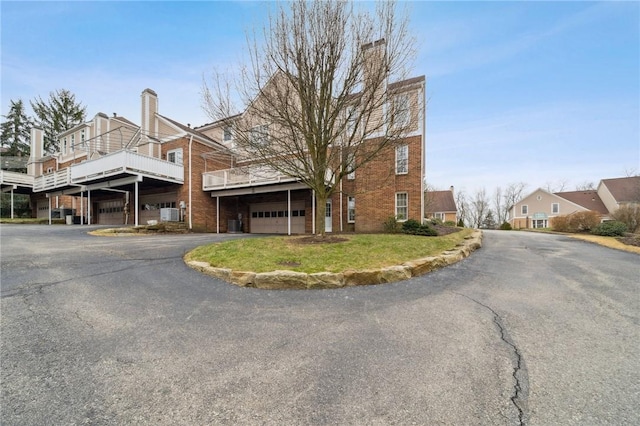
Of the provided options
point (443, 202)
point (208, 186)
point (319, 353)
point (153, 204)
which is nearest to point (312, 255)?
point (319, 353)

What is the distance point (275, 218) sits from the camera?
18.9 m

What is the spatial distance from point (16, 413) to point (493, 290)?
250 inches

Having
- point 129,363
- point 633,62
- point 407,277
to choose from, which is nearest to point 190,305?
point 129,363

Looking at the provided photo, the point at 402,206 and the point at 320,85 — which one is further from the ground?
the point at 320,85

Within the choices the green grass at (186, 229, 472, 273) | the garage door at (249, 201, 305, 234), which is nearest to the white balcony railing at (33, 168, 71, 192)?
the garage door at (249, 201, 305, 234)

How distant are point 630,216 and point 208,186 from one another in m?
27.8

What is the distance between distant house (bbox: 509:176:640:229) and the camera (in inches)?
1414

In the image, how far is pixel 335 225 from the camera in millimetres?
Result: 16156

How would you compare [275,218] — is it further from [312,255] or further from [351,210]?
[312,255]

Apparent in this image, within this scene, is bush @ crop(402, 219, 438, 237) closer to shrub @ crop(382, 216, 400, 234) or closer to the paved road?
shrub @ crop(382, 216, 400, 234)

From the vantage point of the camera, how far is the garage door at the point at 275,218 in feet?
58.5

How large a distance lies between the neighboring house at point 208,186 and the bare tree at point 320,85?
428cm

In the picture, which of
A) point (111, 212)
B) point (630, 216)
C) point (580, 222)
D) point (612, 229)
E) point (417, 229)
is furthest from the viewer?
point (111, 212)

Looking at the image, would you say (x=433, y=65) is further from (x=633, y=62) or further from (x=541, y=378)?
(x=541, y=378)
